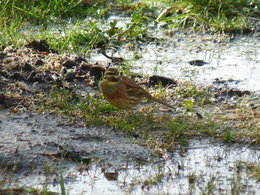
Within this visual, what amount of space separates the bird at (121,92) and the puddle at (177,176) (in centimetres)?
119

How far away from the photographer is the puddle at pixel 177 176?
608 cm

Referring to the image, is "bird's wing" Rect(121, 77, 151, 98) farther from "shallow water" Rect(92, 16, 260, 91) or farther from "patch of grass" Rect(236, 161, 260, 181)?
"patch of grass" Rect(236, 161, 260, 181)

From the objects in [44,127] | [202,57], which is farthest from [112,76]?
Result: [202,57]

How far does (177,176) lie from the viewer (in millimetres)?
6461

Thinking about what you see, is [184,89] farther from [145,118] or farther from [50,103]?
[50,103]

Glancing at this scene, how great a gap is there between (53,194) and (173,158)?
1.53m

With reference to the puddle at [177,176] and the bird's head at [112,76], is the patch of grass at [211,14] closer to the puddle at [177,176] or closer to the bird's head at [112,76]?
the bird's head at [112,76]

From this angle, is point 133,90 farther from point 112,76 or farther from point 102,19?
point 102,19

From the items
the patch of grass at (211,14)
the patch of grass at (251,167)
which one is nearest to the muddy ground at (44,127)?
the patch of grass at (251,167)

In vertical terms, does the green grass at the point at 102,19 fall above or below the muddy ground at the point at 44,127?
above

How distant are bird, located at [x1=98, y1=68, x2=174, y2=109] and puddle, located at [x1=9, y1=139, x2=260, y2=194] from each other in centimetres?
119

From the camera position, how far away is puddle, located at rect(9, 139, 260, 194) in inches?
240

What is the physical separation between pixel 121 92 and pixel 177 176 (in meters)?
1.92

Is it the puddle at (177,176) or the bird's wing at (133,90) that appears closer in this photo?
the puddle at (177,176)
